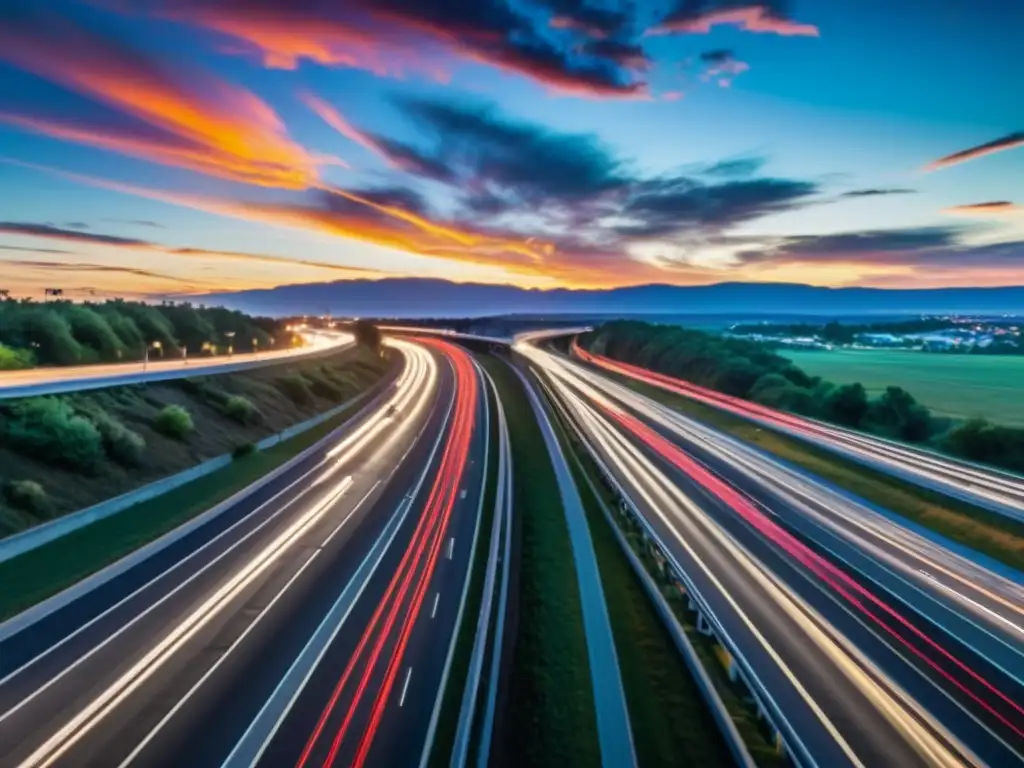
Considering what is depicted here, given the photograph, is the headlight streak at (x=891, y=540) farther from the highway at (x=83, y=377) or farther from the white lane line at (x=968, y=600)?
the highway at (x=83, y=377)

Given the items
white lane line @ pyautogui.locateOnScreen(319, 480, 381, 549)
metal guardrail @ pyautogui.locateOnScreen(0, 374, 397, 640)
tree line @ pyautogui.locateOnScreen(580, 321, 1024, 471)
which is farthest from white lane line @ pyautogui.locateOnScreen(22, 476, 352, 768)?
tree line @ pyautogui.locateOnScreen(580, 321, 1024, 471)

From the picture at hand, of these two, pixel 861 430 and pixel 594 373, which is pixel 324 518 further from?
pixel 594 373

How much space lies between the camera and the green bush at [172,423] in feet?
145

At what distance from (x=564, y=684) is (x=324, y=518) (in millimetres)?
18398

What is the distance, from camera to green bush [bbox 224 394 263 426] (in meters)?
52.8

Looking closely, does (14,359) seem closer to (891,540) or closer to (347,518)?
(347,518)

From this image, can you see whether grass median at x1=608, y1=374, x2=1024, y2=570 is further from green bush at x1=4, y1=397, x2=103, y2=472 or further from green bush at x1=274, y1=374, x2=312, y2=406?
green bush at x1=4, y1=397, x2=103, y2=472

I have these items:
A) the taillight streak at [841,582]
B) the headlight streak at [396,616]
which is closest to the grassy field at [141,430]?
the headlight streak at [396,616]

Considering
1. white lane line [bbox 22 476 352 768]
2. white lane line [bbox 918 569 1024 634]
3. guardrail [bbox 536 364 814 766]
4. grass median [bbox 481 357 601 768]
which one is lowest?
grass median [bbox 481 357 601 768]

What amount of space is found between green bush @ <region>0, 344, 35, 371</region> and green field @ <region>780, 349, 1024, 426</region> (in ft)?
286

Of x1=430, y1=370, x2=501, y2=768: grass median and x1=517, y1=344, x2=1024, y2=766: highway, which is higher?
x1=517, y1=344, x2=1024, y2=766: highway

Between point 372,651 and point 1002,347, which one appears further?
point 1002,347

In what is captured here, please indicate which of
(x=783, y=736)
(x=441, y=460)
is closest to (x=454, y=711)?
(x=783, y=736)

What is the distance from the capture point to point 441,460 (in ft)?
171
